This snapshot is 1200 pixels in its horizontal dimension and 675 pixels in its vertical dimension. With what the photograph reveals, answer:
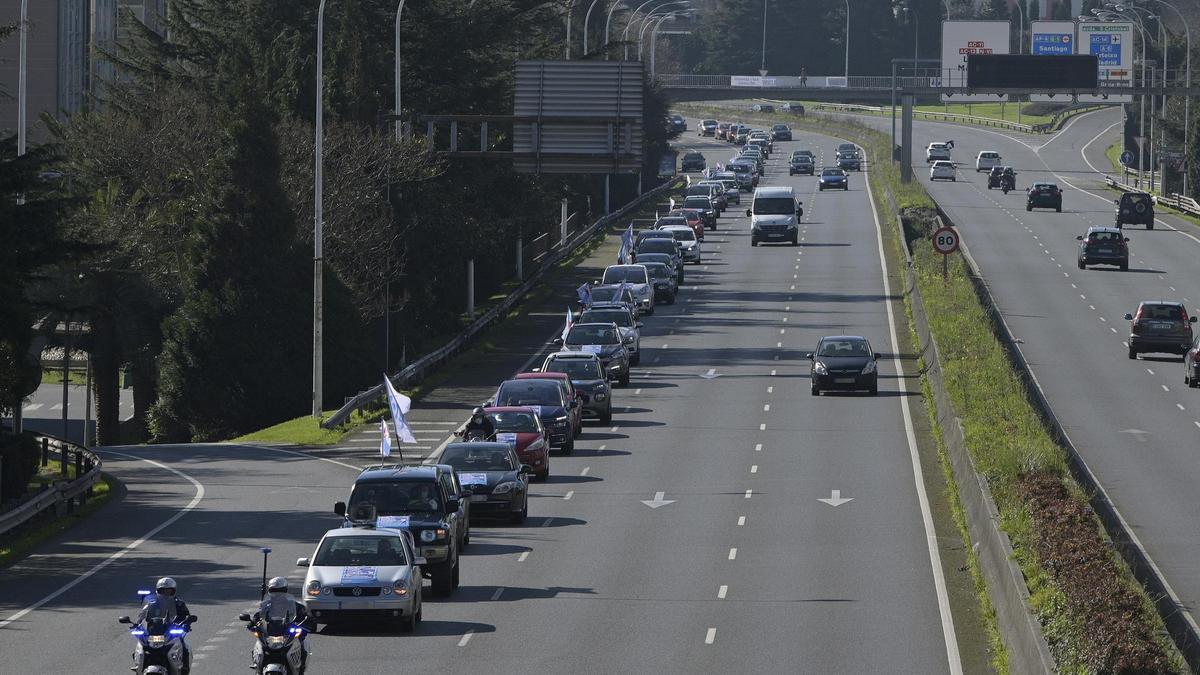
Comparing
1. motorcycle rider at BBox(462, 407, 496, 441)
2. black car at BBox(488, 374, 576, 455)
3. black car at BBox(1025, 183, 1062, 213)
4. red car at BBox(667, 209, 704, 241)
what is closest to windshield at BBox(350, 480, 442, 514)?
motorcycle rider at BBox(462, 407, 496, 441)

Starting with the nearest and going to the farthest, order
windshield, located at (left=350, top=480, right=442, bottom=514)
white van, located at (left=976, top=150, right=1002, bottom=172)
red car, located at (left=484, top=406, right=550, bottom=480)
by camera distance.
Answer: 1. windshield, located at (left=350, top=480, right=442, bottom=514)
2. red car, located at (left=484, top=406, right=550, bottom=480)
3. white van, located at (left=976, top=150, right=1002, bottom=172)

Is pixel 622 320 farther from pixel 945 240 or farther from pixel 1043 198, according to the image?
pixel 1043 198

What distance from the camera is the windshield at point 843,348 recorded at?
5169 cm

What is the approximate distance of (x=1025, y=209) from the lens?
109250 millimetres

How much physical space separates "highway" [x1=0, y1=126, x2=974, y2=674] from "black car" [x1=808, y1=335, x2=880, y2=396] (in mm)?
472

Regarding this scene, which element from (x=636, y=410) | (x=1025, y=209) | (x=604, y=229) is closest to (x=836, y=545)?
(x=636, y=410)

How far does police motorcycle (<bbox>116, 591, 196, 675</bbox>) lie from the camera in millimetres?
18625

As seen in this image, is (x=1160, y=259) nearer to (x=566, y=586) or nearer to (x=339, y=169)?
(x=339, y=169)

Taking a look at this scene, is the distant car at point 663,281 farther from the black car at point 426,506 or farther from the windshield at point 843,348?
the black car at point 426,506

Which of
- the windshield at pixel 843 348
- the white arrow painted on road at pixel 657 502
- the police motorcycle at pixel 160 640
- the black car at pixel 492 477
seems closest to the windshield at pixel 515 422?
the white arrow painted on road at pixel 657 502

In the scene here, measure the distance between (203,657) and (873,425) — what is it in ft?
84.3

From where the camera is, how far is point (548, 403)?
4319 centimetres

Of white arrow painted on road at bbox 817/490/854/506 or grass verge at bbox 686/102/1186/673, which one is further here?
white arrow painted on road at bbox 817/490/854/506

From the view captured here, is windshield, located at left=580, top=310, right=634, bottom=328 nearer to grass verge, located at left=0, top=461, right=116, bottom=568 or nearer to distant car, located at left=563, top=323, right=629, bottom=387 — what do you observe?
distant car, located at left=563, top=323, right=629, bottom=387
